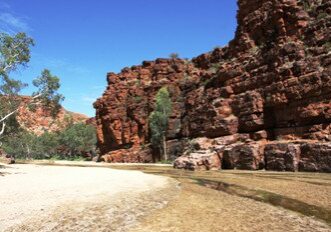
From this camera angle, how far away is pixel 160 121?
87.1m

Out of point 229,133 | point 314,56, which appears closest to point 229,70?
point 229,133

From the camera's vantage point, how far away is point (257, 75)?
55.5m

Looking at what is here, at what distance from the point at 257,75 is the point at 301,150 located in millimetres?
19254

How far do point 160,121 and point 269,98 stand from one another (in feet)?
131

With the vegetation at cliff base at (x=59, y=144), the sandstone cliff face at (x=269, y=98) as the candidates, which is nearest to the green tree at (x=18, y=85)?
the sandstone cliff face at (x=269, y=98)

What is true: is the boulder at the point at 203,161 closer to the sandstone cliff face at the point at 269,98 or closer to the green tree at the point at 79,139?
the sandstone cliff face at the point at 269,98

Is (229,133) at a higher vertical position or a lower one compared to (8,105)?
lower

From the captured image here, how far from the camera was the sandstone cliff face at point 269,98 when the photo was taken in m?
42.5

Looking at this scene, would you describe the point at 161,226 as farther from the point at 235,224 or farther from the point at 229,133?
the point at 229,133

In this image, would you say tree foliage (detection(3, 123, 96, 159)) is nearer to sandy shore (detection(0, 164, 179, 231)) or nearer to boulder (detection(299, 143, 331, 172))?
boulder (detection(299, 143, 331, 172))

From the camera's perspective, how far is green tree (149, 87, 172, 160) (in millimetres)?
86312

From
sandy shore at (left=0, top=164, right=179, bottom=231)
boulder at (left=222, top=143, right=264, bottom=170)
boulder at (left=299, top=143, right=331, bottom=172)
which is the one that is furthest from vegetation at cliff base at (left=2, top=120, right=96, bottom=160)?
sandy shore at (left=0, top=164, right=179, bottom=231)

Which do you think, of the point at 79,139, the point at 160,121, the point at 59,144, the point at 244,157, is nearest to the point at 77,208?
the point at 244,157

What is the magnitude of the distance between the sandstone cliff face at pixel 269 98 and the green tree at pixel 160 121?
371cm
